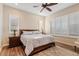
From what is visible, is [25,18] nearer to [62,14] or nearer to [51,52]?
[62,14]

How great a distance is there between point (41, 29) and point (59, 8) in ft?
2.39

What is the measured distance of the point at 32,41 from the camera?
9.66 feet

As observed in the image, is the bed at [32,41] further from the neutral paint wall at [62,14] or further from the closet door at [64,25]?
the closet door at [64,25]

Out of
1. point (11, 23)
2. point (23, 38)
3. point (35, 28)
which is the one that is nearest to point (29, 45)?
point (23, 38)

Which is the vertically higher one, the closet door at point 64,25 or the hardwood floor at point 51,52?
the closet door at point 64,25

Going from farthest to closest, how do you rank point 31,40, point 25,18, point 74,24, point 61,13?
point 31,40 → point 25,18 → point 61,13 → point 74,24

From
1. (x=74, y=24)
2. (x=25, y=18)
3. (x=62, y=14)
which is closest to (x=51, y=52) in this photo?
(x=74, y=24)

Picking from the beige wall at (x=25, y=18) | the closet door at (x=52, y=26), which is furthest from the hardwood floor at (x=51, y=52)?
the closet door at (x=52, y=26)

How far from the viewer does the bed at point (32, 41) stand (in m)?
2.54

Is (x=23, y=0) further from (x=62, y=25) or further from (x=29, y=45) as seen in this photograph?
(x=29, y=45)

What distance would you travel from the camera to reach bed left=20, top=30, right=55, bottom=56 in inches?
99.9

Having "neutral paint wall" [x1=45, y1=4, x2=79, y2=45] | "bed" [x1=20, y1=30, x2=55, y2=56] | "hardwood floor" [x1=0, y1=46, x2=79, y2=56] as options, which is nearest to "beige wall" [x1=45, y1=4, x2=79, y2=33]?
"neutral paint wall" [x1=45, y1=4, x2=79, y2=45]

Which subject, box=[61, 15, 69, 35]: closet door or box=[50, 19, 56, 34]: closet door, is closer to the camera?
box=[61, 15, 69, 35]: closet door

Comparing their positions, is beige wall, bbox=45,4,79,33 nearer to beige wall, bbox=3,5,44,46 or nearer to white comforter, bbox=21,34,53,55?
beige wall, bbox=3,5,44,46
